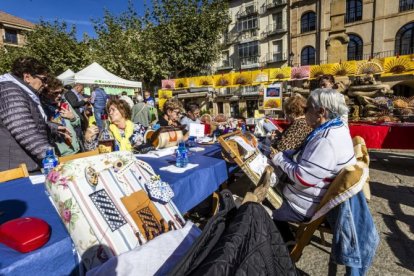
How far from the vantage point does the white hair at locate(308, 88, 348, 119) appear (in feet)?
6.32

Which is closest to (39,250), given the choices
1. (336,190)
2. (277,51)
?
(336,190)

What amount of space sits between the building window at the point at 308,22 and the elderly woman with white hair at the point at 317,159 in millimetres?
24365

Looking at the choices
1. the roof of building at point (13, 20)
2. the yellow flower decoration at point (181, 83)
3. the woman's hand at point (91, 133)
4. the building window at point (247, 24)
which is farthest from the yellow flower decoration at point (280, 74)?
the roof of building at point (13, 20)

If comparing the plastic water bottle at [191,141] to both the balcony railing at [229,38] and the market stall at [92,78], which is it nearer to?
the market stall at [92,78]

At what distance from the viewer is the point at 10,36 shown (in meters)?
31.3

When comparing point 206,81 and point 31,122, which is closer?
point 31,122

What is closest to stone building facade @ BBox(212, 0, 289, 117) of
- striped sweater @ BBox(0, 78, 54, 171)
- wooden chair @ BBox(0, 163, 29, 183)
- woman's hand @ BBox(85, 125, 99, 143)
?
woman's hand @ BBox(85, 125, 99, 143)

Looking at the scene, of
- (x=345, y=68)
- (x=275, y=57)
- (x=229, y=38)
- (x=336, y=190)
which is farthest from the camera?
(x=229, y=38)

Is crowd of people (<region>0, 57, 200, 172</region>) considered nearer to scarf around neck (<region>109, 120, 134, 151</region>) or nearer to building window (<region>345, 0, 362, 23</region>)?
scarf around neck (<region>109, 120, 134, 151</region>)

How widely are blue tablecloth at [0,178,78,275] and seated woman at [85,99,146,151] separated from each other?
128cm

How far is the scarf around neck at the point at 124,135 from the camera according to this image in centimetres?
288

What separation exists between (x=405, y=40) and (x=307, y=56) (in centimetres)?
731

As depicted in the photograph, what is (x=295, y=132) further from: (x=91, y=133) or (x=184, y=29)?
(x=184, y=29)

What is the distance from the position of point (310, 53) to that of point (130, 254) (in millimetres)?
25550
